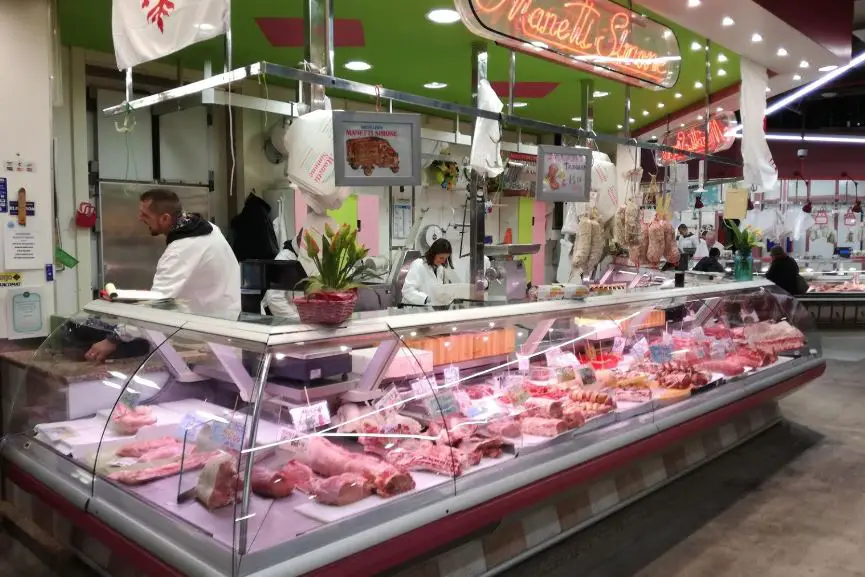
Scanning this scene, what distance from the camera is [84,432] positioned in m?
3.34

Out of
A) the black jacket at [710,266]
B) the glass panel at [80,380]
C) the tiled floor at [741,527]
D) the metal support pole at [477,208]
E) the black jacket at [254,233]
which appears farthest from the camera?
the black jacket at [710,266]

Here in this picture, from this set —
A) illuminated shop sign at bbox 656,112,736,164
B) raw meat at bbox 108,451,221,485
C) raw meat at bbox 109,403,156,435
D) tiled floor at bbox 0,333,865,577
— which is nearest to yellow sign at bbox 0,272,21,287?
tiled floor at bbox 0,333,865,577

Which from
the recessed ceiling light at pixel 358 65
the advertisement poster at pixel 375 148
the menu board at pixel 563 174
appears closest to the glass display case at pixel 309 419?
the advertisement poster at pixel 375 148

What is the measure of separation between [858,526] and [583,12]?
145 inches

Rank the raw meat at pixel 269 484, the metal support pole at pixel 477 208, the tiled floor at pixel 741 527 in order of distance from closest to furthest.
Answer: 1. the raw meat at pixel 269 484
2. the tiled floor at pixel 741 527
3. the metal support pole at pixel 477 208

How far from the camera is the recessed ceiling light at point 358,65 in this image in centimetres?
703

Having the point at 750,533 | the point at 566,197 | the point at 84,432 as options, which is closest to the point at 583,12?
the point at 566,197

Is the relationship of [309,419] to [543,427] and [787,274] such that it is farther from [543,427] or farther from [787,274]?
[787,274]

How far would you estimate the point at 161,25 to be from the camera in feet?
11.0

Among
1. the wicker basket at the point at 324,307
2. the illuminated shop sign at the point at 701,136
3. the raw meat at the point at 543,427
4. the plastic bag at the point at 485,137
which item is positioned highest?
the illuminated shop sign at the point at 701,136

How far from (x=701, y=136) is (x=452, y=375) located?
4.83m

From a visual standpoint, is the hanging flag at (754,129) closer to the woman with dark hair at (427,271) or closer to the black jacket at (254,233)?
the woman with dark hair at (427,271)

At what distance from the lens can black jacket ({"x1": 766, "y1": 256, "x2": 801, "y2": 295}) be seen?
10852 millimetres

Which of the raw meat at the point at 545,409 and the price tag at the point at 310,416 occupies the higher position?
the price tag at the point at 310,416
